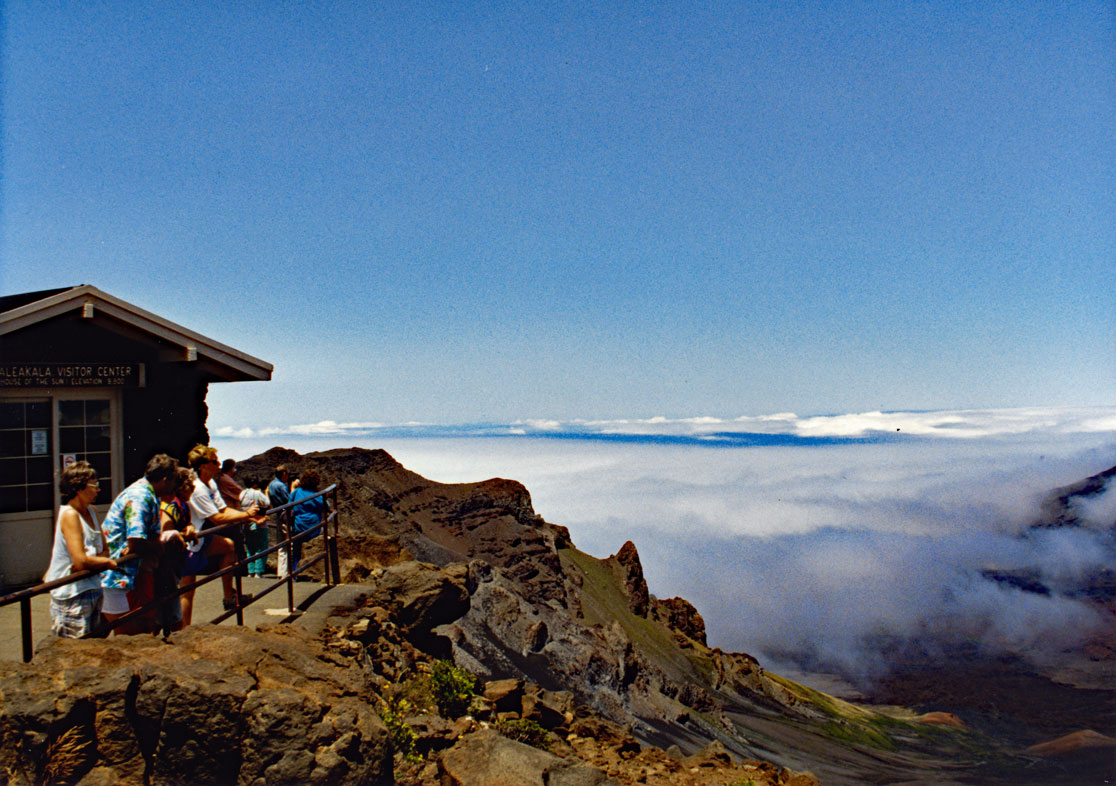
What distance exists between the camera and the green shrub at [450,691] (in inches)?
329

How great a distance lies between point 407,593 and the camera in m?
10.4

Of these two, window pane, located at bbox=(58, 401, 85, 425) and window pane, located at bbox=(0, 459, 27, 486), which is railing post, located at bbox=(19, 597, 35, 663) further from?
window pane, located at bbox=(58, 401, 85, 425)

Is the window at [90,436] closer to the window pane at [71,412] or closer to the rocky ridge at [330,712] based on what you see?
the window pane at [71,412]

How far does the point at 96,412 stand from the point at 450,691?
6254 mm

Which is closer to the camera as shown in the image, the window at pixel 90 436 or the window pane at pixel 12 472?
the window pane at pixel 12 472

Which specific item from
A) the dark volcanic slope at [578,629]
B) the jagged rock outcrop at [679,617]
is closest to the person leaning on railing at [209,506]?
the dark volcanic slope at [578,629]

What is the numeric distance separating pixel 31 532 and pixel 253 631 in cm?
546

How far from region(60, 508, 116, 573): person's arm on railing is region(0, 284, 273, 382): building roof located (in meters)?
4.87

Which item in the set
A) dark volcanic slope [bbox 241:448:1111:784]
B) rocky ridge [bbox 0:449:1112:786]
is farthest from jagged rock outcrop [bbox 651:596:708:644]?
rocky ridge [bbox 0:449:1112:786]

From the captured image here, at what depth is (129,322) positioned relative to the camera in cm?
1055

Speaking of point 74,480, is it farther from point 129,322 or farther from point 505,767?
point 129,322

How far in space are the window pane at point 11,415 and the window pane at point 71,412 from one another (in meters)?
0.42

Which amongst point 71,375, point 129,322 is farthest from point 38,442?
point 129,322

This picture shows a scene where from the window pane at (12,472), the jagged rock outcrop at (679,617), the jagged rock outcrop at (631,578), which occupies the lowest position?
the jagged rock outcrop at (679,617)
